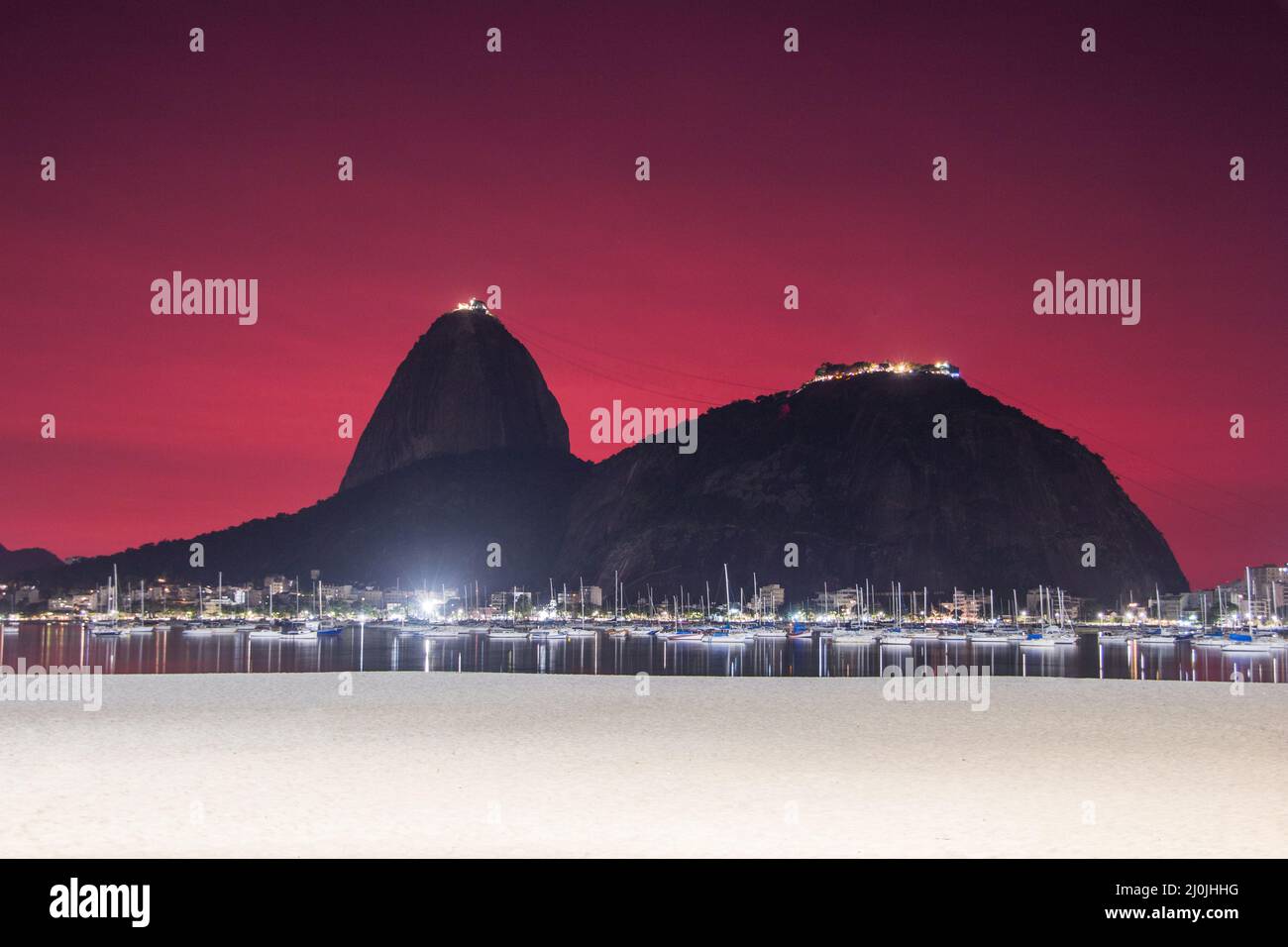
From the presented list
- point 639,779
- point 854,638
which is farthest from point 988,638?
point 639,779

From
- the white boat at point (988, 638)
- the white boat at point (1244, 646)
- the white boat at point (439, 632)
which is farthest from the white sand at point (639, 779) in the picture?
the white boat at point (439, 632)
